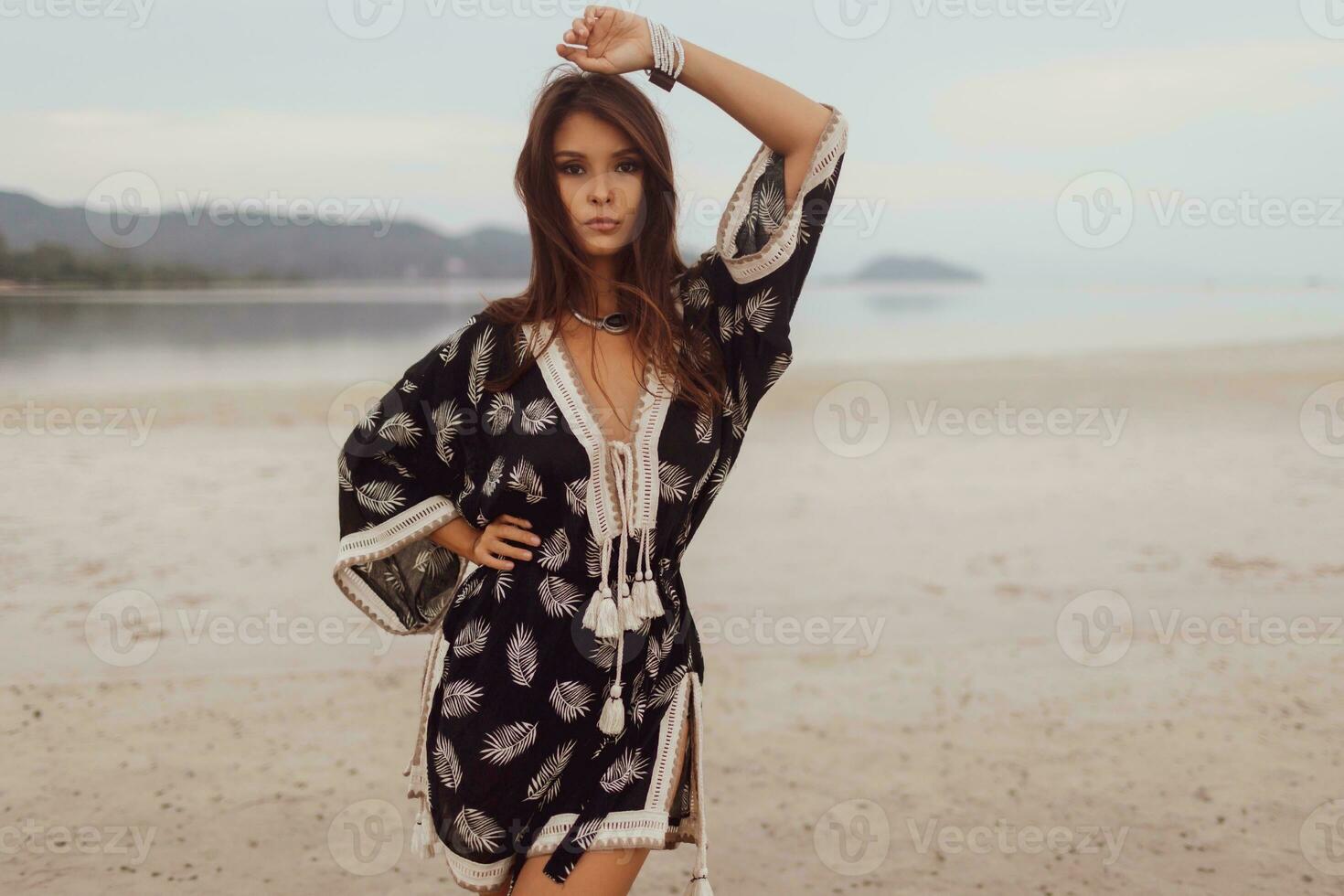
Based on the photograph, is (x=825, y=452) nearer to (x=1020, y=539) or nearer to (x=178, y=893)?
(x=1020, y=539)

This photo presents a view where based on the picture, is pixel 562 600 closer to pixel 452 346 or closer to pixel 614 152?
pixel 452 346

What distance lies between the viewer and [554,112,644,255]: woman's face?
200cm

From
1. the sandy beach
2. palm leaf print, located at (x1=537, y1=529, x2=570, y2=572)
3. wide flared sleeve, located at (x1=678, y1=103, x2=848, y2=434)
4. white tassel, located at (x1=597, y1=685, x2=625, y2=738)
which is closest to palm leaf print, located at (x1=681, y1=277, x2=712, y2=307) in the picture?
wide flared sleeve, located at (x1=678, y1=103, x2=848, y2=434)

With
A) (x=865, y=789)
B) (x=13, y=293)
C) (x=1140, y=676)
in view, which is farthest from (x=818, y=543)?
(x=13, y=293)

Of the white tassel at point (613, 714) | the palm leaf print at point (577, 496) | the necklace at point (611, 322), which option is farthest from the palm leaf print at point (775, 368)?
the white tassel at point (613, 714)

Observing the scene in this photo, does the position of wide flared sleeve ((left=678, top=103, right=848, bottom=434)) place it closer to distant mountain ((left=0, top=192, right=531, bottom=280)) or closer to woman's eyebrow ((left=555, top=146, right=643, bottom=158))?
woman's eyebrow ((left=555, top=146, right=643, bottom=158))

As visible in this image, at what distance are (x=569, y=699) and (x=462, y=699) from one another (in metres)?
0.19

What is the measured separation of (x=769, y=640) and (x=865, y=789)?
1.52 m

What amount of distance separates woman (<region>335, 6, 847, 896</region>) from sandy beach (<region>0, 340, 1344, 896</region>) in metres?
1.44

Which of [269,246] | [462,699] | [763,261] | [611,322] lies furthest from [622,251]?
[269,246]

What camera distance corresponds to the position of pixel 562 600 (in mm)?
2057

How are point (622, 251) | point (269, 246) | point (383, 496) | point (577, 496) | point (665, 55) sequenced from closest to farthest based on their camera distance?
point (665, 55)
point (577, 496)
point (622, 251)
point (383, 496)
point (269, 246)

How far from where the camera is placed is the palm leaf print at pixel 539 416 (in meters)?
2.01

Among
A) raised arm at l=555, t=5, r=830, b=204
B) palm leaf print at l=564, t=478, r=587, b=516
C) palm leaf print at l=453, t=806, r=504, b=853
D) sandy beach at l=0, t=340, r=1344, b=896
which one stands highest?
Result: raised arm at l=555, t=5, r=830, b=204
